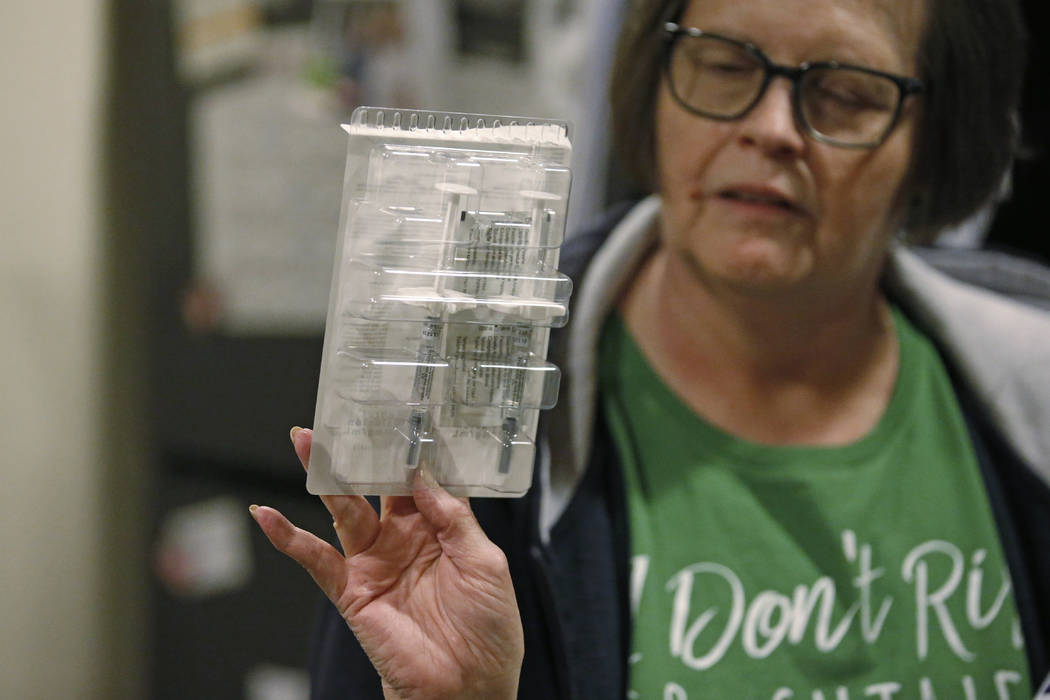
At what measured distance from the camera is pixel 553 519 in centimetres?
93

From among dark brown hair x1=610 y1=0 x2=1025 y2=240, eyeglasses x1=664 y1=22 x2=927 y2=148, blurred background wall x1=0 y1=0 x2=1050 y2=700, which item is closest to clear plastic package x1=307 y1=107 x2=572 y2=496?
eyeglasses x1=664 y1=22 x2=927 y2=148

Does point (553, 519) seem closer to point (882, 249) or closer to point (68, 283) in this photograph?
point (882, 249)

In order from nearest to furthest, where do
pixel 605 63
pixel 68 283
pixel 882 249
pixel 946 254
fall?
pixel 882 249 → pixel 946 254 → pixel 605 63 → pixel 68 283

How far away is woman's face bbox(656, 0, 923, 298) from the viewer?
921 millimetres

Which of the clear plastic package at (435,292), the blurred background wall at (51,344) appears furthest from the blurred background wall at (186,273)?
the clear plastic package at (435,292)

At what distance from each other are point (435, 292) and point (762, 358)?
0.56 meters

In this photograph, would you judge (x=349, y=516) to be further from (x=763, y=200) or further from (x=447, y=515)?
(x=763, y=200)

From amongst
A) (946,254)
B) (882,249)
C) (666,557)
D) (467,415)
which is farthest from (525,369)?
(946,254)

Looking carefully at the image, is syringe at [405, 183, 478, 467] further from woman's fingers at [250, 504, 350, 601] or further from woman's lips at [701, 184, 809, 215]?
woman's lips at [701, 184, 809, 215]

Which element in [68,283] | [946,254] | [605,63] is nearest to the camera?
[946,254]

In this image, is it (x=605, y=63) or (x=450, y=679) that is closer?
(x=450, y=679)

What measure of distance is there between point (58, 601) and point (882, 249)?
143cm

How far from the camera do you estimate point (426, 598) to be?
2.28 ft

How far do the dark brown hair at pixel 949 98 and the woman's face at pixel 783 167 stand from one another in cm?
4
